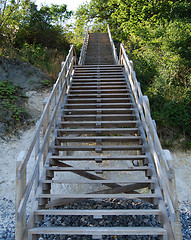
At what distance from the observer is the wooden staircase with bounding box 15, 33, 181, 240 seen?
2.79 m

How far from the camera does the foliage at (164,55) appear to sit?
7805mm

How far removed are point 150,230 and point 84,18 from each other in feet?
59.0

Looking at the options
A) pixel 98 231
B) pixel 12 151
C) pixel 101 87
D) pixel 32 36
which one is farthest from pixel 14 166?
pixel 32 36

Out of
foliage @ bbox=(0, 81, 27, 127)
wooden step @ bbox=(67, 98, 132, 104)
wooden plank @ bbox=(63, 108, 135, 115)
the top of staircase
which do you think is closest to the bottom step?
wooden plank @ bbox=(63, 108, 135, 115)

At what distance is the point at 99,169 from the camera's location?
3645 mm

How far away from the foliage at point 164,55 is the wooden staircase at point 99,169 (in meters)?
2.14

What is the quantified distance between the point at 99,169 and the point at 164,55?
7438mm

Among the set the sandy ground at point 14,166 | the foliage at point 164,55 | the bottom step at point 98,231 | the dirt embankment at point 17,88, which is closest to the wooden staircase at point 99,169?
the bottom step at point 98,231

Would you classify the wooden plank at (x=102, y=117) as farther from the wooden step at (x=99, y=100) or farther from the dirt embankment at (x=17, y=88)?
the dirt embankment at (x=17, y=88)

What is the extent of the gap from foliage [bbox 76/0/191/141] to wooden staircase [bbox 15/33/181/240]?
2.14 meters

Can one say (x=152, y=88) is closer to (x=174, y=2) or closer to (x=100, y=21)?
(x=174, y=2)

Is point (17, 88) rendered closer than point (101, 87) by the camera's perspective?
No

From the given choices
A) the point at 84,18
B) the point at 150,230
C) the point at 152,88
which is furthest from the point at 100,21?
the point at 150,230

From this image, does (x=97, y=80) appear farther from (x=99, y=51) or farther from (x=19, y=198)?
(x=99, y=51)
